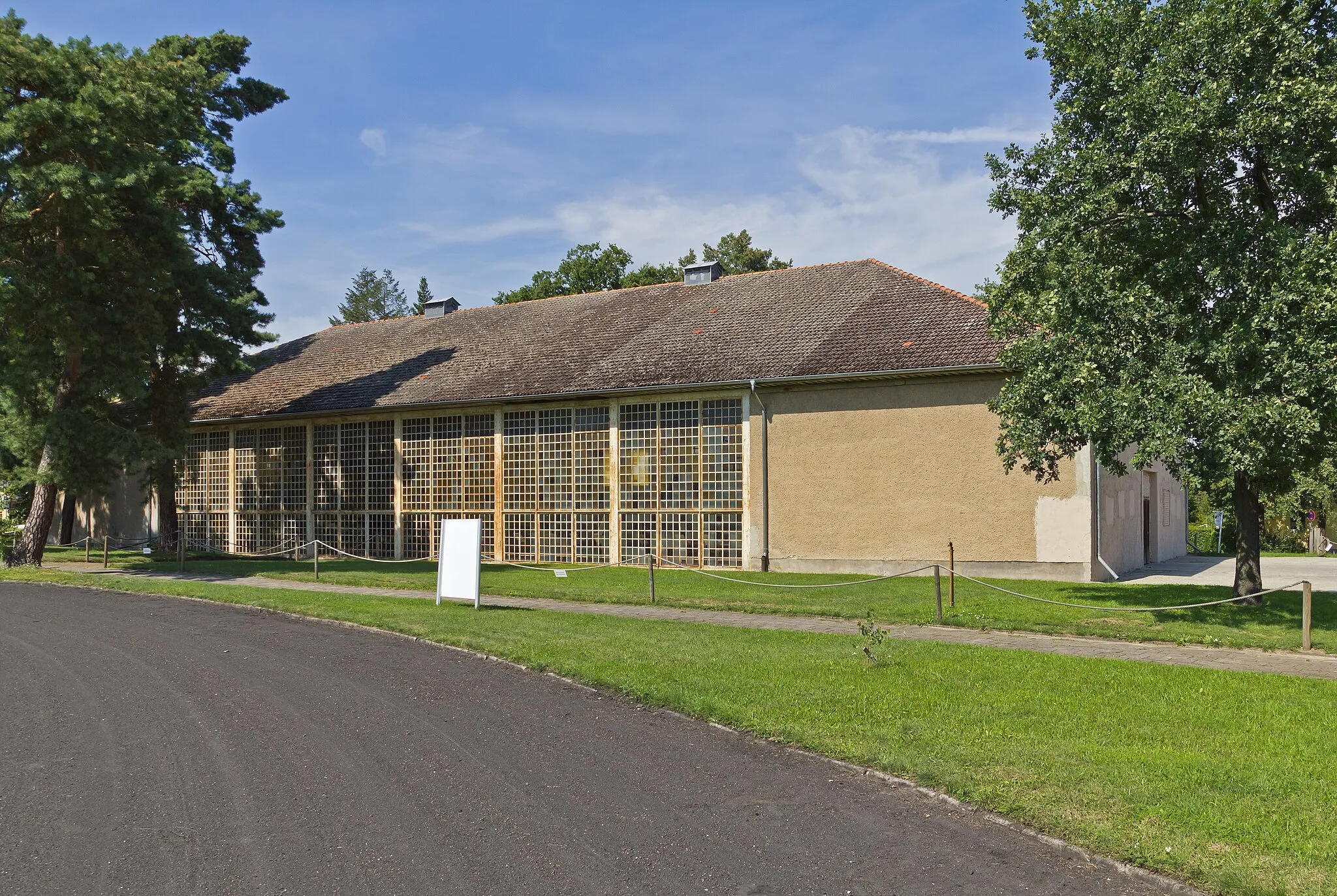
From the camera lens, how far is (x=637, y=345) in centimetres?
2580

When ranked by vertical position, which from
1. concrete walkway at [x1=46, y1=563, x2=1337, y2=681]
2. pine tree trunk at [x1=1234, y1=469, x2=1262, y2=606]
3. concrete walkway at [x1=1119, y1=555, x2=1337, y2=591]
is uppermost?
pine tree trunk at [x1=1234, y1=469, x2=1262, y2=606]

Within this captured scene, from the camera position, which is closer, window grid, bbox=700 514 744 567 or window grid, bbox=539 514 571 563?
window grid, bbox=700 514 744 567

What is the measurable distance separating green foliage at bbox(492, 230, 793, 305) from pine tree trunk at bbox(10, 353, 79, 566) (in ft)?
75.6

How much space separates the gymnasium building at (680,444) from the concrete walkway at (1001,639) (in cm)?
697

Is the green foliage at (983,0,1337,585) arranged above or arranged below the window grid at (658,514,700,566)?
above

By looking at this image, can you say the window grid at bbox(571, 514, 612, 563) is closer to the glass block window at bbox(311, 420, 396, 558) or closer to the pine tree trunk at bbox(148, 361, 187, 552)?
the glass block window at bbox(311, 420, 396, 558)

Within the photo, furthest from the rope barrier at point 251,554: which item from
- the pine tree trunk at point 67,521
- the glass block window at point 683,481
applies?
the glass block window at point 683,481

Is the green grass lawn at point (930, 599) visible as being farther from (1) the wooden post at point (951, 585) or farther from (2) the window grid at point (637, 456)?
(2) the window grid at point (637, 456)

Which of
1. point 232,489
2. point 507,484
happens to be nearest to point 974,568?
point 507,484

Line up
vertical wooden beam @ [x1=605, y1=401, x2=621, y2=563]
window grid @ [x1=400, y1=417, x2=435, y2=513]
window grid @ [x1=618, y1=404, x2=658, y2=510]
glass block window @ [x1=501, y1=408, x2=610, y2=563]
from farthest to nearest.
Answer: window grid @ [x1=400, y1=417, x2=435, y2=513], glass block window @ [x1=501, y1=408, x2=610, y2=563], vertical wooden beam @ [x1=605, y1=401, x2=621, y2=563], window grid @ [x1=618, y1=404, x2=658, y2=510]

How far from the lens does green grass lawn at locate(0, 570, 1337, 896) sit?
5.24m

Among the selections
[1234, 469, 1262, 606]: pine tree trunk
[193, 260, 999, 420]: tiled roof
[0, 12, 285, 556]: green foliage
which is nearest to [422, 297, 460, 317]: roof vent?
[193, 260, 999, 420]: tiled roof

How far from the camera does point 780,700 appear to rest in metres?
8.38

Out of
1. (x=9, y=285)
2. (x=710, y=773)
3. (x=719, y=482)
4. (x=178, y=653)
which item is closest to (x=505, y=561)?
(x=719, y=482)
